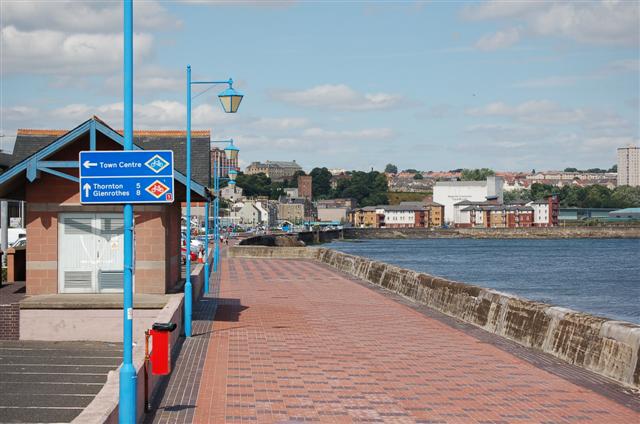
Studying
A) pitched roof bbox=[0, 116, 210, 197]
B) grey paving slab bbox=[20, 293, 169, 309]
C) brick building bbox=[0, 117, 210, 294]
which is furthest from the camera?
brick building bbox=[0, 117, 210, 294]

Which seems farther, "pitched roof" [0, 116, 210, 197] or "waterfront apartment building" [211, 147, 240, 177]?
"waterfront apartment building" [211, 147, 240, 177]

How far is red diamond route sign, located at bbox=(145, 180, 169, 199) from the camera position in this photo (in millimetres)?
9859

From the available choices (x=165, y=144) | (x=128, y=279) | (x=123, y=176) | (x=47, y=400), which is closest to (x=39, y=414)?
(x=47, y=400)

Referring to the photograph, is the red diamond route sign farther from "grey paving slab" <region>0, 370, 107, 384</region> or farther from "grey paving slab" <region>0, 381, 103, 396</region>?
"grey paving slab" <region>0, 370, 107, 384</region>

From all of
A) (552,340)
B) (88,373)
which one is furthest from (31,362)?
(552,340)

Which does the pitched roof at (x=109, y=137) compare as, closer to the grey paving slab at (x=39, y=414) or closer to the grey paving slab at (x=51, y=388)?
the grey paving slab at (x=51, y=388)

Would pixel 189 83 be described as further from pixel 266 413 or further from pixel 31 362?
pixel 266 413

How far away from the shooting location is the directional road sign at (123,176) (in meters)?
9.80

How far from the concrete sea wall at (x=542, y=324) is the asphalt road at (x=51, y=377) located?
8097 mm

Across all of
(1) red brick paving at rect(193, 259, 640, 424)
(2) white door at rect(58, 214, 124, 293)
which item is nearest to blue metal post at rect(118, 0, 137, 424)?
(1) red brick paving at rect(193, 259, 640, 424)

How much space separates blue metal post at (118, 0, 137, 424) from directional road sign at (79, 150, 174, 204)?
0.21 metres

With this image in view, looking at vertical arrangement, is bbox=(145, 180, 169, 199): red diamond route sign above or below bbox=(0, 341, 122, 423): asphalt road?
above

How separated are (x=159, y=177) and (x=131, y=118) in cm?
73

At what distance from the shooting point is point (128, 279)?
9.77 meters
